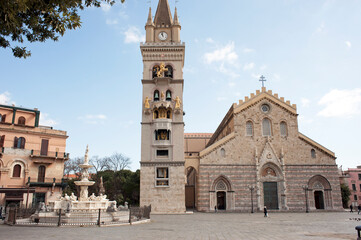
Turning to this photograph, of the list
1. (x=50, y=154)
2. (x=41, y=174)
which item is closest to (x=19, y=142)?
(x=50, y=154)

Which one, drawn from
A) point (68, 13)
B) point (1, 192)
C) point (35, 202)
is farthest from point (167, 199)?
point (68, 13)

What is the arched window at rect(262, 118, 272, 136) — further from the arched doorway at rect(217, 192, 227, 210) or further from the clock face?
the clock face

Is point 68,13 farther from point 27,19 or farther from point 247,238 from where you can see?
point 247,238

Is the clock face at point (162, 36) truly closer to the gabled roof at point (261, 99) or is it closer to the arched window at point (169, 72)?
the arched window at point (169, 72)

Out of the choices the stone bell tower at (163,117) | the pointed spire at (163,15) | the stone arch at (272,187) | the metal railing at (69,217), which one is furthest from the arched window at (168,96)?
the metal railing at (69,217)

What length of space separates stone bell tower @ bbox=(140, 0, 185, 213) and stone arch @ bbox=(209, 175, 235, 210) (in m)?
4.00

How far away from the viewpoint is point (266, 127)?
3831 centimetres

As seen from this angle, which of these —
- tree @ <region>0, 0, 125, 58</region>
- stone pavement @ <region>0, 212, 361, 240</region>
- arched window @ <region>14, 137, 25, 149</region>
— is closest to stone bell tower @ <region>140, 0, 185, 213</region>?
arched window @ <region>14, 137, 25, 149</region>

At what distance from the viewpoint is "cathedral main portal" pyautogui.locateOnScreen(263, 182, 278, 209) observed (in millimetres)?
36062

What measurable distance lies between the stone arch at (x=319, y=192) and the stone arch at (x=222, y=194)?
10132 mm

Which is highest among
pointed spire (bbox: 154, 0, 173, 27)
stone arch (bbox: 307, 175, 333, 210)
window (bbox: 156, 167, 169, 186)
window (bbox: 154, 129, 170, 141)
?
pointed spire (bbox: 154, 0, 173, 27)

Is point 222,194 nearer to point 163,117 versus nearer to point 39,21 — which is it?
point 163,117

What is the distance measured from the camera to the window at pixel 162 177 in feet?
115

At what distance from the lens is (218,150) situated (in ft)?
121
